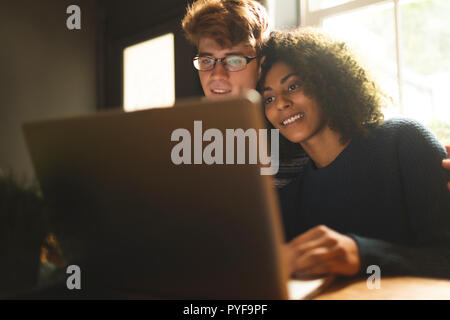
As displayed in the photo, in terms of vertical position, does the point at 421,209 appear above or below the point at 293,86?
below

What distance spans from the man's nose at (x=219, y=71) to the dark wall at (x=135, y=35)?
40.7 inches

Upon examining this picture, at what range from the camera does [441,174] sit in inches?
33.9

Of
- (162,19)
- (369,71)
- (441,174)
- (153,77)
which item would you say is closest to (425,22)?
(369,71)

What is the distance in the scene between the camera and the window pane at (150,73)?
261 cm

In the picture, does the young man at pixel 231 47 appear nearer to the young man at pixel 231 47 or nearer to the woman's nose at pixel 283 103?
the young man at pixel 231 47

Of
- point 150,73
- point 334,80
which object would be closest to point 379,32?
point 334,80

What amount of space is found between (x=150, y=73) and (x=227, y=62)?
5.40 feet

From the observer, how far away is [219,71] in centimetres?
133

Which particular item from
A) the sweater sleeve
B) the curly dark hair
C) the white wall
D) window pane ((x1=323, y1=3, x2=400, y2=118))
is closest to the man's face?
the curly dark hair

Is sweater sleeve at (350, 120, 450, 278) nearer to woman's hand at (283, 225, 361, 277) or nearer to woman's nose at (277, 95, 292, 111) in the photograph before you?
woman's hand at (283, 225, 361, 277)

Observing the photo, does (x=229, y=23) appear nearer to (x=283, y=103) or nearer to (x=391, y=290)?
(x=283, y=103)

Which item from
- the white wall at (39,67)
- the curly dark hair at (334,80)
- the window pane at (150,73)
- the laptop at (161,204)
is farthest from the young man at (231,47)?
the white wall at (39,67)

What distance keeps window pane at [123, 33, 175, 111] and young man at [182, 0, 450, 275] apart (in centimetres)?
119
